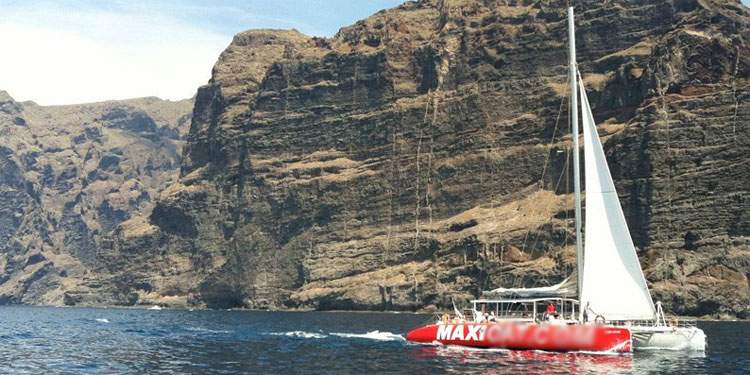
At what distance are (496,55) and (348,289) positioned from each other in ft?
173

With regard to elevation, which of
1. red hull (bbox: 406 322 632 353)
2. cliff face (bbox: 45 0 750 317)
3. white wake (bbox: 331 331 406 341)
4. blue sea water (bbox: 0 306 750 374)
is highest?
cliff face (bbox: 45 0 750 317)

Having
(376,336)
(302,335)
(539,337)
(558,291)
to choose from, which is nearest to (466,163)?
(302,335)

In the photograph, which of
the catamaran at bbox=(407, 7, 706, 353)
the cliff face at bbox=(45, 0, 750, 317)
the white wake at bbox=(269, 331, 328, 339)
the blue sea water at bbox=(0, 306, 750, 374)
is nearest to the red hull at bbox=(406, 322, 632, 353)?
the catamaran at bbox=(407, 7, 706, 353)

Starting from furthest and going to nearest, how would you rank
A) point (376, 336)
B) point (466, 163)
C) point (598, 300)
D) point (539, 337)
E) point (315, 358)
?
1. point (466, 163)
2. point (376, 336)
3. point (315, 358)
4. point (539, 337)
5. point (598, 300)

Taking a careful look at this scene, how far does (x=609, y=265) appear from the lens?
55.9 m

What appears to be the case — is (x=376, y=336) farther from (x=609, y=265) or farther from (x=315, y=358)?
(x=609, y=265)

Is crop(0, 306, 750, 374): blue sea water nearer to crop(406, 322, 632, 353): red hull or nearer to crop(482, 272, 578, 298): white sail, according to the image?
crop(406, 322, 632, 353): red hull

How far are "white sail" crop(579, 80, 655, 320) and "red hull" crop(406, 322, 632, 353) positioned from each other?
142 cm

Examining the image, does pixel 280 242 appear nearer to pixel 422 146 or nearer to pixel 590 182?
pixel 422 146

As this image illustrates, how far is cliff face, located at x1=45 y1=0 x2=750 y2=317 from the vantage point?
129m

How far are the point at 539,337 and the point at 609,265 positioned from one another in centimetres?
598

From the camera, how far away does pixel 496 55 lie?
173500 mm

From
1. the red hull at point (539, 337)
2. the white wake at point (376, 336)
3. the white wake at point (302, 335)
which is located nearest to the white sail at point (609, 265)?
the red hull at point (539, 337)

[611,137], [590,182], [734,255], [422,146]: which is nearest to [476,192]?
[422,146]
